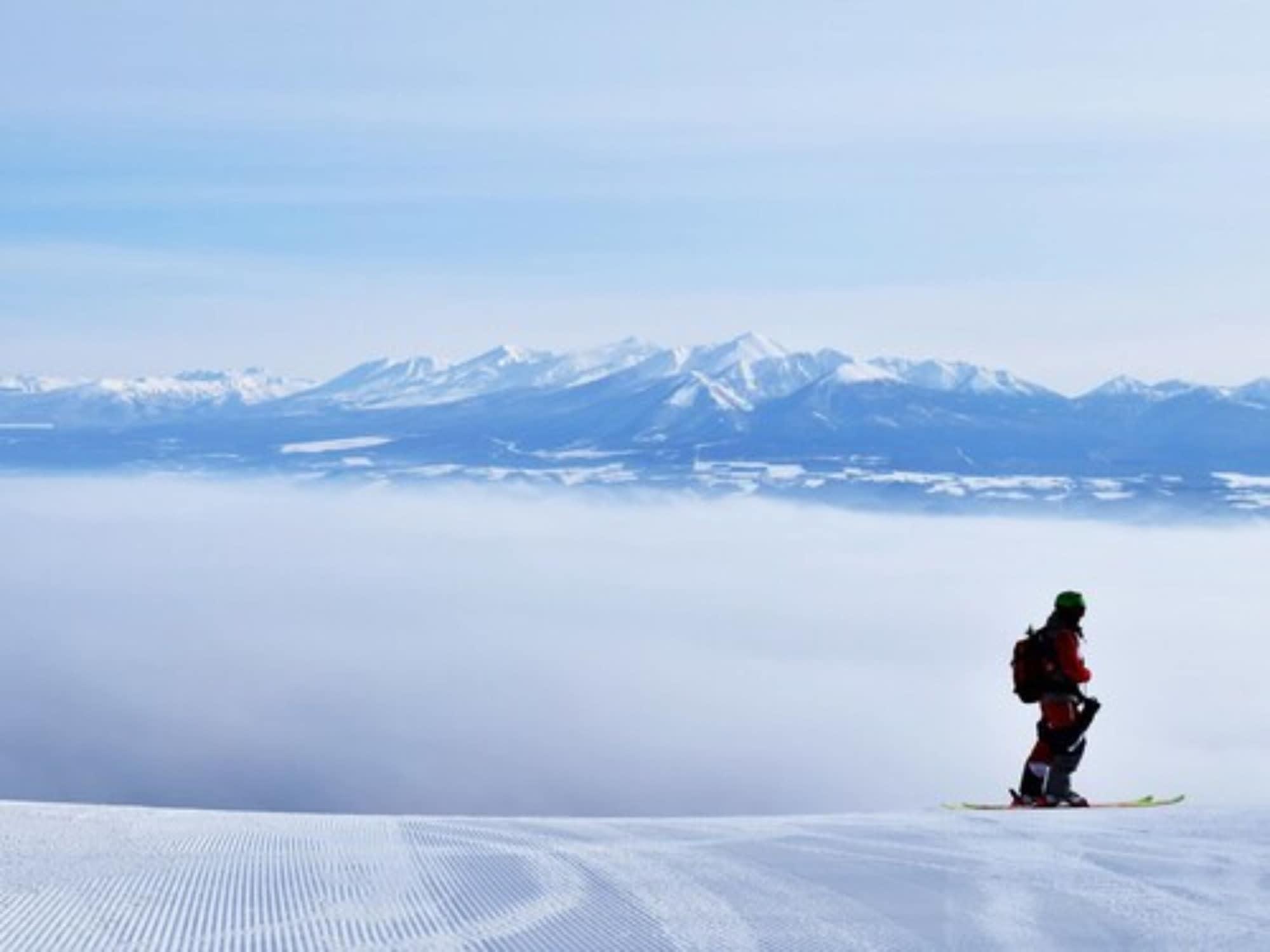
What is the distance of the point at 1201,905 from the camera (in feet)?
20.4

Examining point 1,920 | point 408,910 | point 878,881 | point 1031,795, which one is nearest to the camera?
point 1,920

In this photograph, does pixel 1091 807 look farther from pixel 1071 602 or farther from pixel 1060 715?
pixel 1071 602

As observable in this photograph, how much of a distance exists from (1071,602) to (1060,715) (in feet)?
3.53

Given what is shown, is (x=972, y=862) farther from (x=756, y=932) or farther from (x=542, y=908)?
(x=542, y=908)

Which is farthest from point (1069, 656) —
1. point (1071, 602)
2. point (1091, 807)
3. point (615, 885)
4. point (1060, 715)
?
point (615, 885)

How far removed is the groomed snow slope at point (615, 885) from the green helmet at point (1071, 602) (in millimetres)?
3089

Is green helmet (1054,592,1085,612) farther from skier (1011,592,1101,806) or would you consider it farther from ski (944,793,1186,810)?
ski (944,793,1186,810)

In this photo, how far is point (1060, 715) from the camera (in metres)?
12.1

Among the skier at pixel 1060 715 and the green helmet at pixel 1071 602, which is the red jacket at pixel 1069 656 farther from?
the green helmet at pixel 1071 602

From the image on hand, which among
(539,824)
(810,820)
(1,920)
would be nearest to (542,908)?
(1,920)

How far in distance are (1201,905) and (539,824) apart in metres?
3.86

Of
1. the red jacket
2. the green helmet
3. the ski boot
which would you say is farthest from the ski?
the green helmet

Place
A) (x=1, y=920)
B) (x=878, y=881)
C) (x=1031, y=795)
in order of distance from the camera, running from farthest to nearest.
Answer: (x=1031, y=795), (x=878, y=881), (x=1, y=920)

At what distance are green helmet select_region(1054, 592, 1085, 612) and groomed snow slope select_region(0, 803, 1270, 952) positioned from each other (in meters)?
3.09
